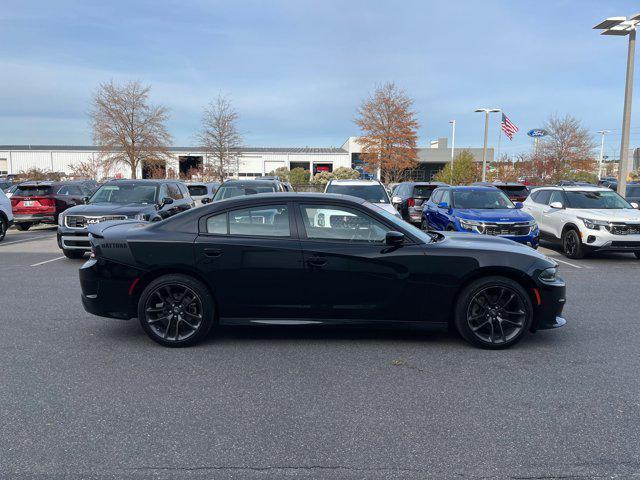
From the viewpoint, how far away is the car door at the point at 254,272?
201 inches

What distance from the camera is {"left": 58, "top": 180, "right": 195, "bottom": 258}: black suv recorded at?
10.5 metres

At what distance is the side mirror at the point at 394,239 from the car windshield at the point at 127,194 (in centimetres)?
788

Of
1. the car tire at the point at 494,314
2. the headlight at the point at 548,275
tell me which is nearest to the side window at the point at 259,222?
the car tire at the point at 494,314

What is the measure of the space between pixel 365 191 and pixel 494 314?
806 cm

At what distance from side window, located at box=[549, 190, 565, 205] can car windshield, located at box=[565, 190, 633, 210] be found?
0.15 metres

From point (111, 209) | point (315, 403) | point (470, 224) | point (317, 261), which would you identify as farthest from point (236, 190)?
point (315, 403)

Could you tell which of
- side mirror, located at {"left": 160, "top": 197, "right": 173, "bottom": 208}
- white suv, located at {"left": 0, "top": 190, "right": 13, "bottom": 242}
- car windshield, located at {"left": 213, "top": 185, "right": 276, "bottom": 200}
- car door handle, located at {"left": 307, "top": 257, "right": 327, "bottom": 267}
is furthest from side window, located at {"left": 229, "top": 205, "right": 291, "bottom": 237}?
white suv, located at {"left": 0, "top": 190, "right": 13, "bottom": 242}

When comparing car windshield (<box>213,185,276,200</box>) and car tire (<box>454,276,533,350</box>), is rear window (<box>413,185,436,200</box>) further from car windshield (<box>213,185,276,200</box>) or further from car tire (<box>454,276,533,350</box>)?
car tire (<box>454,276,533,350</box>)

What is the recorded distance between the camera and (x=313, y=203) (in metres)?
5.32

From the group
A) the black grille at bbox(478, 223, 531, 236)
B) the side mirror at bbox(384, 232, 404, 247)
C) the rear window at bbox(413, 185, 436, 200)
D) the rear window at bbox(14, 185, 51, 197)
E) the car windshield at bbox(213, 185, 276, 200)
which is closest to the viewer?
the side mirror at bbox(384, 232, 404, 247)

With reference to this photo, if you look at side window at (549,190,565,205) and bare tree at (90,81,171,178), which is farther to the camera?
bare tree at (90,81,171,178)

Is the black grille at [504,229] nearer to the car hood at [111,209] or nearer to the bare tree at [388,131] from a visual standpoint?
the car hood at [111,209]

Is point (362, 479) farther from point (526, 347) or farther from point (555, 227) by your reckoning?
point (555, 227)

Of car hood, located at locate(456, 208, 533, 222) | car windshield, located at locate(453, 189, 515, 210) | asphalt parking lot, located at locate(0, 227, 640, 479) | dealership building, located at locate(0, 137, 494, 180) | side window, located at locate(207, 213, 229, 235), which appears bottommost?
asphalt parking lot, located at locate(0, 227, 640, 479)
